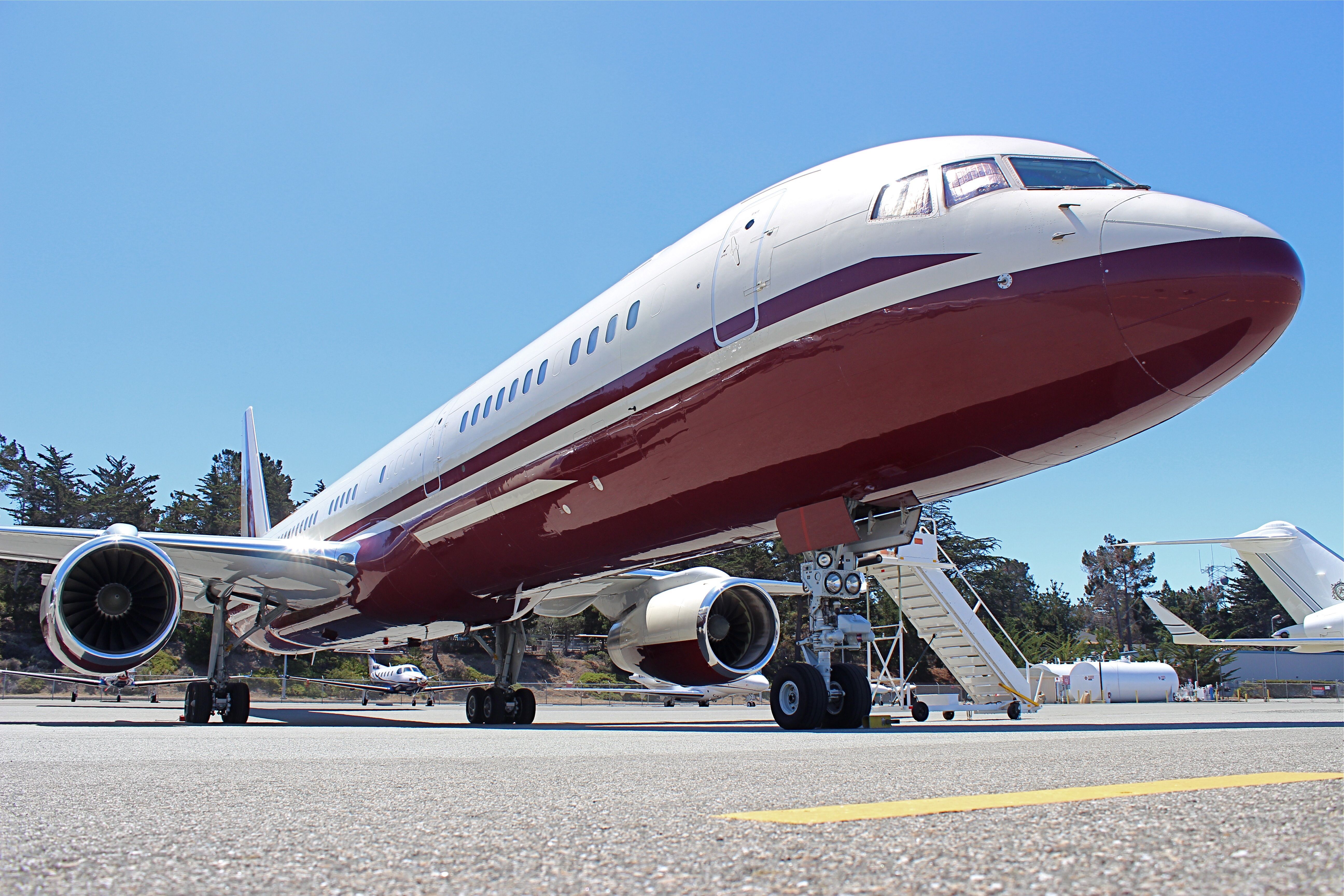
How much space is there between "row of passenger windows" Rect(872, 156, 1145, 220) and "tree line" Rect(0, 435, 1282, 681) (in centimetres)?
2760

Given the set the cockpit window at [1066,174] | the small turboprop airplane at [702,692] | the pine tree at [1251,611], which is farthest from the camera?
the pine tree at [1251,611]

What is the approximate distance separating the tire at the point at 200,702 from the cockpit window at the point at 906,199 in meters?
10.9

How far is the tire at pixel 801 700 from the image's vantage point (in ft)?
24.7

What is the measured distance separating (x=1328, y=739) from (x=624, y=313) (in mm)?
6446

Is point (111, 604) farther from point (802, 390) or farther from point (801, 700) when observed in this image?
point (802, 390)

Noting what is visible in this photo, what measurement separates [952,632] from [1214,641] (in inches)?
714

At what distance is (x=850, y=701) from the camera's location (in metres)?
7.67

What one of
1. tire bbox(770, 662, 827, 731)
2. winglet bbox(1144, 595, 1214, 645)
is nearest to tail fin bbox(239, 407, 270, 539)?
tire bbox(770, 662, 827, 731)

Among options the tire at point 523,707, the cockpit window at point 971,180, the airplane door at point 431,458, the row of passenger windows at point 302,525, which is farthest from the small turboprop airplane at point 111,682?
the cockpit window at point 971,180

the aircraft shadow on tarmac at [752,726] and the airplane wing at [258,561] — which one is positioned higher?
the airplane wing at [258,561]

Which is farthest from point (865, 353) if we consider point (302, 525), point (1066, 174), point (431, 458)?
point (302, 525)

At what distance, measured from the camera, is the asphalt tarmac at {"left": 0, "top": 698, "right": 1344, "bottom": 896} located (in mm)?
1665

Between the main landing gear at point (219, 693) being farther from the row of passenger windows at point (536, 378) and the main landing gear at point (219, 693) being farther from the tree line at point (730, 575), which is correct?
the tree line at point (730, 575)

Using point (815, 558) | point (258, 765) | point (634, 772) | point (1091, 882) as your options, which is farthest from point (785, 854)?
point (815, 558)
